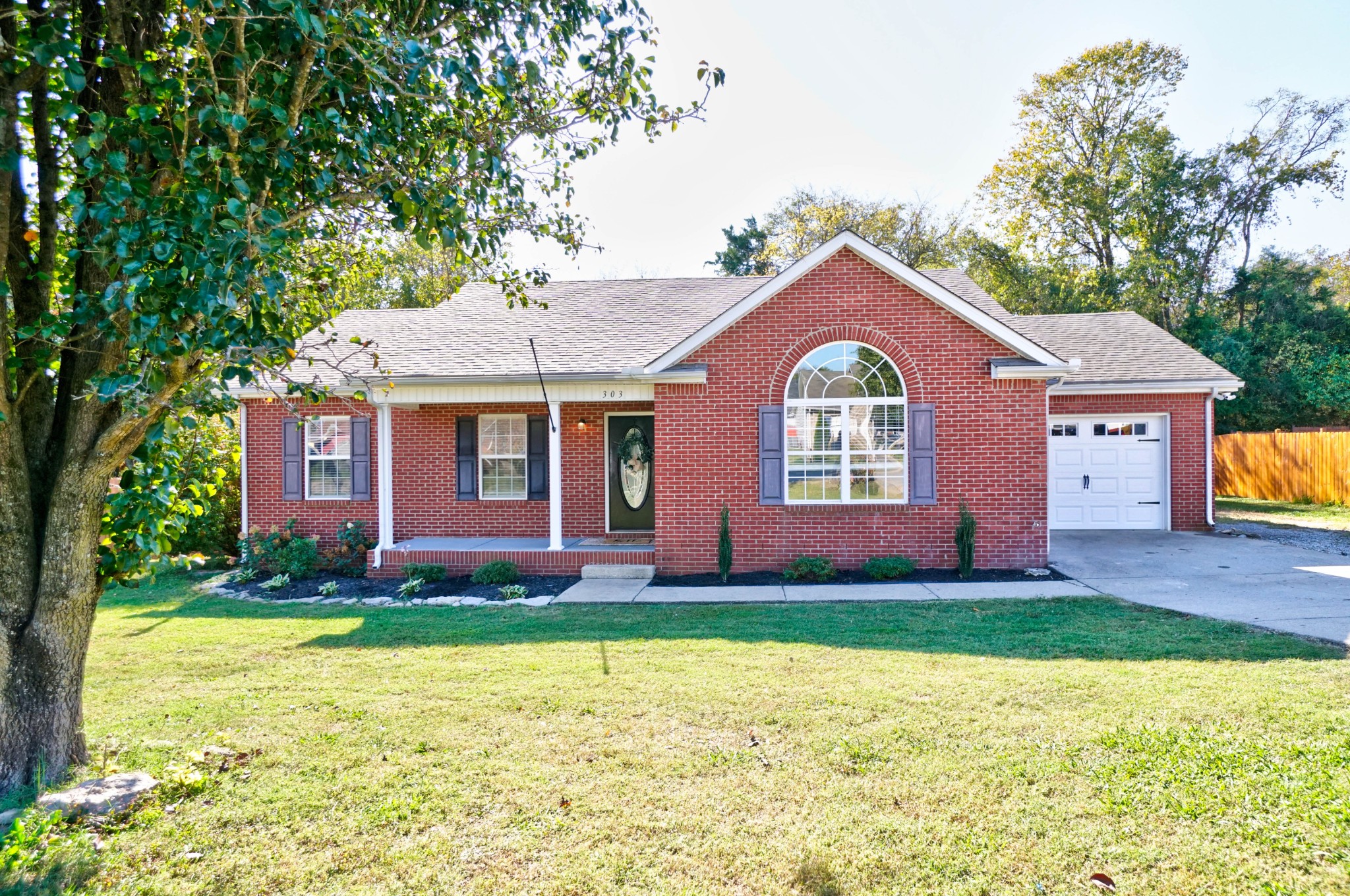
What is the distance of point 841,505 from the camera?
10430 mm

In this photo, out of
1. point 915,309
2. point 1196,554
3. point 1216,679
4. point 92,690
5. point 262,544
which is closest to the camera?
point 1216,679

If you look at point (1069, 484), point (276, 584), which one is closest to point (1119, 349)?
point (1069, 484)

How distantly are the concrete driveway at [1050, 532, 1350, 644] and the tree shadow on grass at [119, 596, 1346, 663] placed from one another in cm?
61

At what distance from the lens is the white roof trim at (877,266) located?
9.99 meters

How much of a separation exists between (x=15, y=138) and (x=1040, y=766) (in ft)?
20.9

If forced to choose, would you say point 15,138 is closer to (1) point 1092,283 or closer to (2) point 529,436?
(2) point 529,436

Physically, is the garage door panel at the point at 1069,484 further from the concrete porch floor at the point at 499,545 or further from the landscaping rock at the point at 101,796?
the landscaping rock at the point at 101,796

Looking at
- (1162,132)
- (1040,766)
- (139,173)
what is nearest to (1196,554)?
(1040,766)

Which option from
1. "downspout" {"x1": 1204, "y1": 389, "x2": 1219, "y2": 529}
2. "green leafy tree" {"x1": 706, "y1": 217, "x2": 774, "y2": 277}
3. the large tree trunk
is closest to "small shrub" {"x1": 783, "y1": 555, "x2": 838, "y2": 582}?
the large tree trunk

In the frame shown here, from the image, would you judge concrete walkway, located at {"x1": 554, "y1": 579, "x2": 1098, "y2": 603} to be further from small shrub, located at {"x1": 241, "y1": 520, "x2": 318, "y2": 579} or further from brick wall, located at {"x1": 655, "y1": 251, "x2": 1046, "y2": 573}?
small shrub, located at {"x1": 241, "y1": 520, "x2": 318, "y2": 579}

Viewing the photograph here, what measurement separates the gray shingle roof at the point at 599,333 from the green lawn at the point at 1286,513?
4052mm

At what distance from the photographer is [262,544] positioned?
A: 12.1m

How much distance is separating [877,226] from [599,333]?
22.8m

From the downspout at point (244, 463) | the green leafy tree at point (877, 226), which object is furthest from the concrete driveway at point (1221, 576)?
the green leafy tree at point (877, 226)
